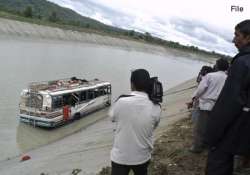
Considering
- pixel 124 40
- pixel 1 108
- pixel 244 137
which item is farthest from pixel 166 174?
pixel 124 40

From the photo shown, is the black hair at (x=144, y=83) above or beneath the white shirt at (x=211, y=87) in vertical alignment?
above

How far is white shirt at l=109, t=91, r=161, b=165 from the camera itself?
17.1 feet

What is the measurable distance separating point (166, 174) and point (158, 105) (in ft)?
9.19

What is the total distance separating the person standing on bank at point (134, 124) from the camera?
5.20m

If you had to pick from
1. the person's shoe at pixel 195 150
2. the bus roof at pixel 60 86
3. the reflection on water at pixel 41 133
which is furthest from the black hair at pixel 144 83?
the bus roof at pixel 60 86

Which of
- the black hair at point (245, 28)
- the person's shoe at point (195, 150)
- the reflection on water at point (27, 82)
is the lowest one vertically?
the reflection on water at point (27, 82)

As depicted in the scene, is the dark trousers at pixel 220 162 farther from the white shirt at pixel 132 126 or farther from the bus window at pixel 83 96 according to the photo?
the bus window at pixel 83 96

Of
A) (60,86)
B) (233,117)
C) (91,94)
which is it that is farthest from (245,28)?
(91,94)

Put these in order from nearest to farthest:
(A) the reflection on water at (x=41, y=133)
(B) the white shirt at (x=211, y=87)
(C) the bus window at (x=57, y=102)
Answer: (B) the white shirt at (x=211, y=87), (A) the reflection on water at (x=41, y=133), (C) the bus window at (x=57, y=102)

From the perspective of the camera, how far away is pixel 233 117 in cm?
433

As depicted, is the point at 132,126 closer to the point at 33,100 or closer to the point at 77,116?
the point at 33,100

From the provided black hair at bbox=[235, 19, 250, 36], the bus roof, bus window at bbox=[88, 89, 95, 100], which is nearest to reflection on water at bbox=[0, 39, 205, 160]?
bus window at bbox=[88, 89, 95, 100]

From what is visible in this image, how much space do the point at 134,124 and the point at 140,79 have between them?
52cm

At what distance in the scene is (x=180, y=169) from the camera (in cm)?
812
